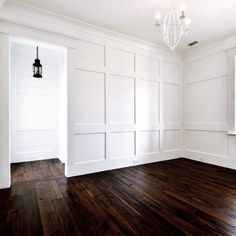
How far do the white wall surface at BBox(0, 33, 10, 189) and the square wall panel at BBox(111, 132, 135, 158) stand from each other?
1.96 metres

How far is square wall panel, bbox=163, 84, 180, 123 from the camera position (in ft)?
14.7

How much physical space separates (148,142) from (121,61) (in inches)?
82.2

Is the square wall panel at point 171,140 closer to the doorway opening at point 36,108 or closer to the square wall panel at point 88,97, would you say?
the square wall panel at point 88,97

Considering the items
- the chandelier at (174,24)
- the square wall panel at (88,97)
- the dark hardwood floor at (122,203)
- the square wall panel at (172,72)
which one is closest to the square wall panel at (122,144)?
the dark hardwood floor at (122,203)

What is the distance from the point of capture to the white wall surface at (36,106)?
4293 mm

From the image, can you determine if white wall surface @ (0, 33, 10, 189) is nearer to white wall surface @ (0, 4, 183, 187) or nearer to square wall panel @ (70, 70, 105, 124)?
white wall surface @ (0, 4, 183, 187)

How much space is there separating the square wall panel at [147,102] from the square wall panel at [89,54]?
1090mm

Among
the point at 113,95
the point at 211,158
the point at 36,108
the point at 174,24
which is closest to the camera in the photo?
the point at 174,24

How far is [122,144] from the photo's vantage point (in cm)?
379

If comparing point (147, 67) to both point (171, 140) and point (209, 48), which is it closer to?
point (209, 48)

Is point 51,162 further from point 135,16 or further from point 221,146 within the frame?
point 221,146

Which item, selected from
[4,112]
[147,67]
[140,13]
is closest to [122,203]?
[4,112]

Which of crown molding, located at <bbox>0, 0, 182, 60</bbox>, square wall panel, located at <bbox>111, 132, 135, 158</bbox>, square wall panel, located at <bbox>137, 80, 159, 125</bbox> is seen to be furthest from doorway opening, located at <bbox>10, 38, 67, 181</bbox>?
square wall panel, located at <bbox>137, 80, 159, 125</bbox>

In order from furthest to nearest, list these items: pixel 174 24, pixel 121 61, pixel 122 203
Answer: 1. pixel 121 61
2. pixel 174 24
3. pixel 122 203
